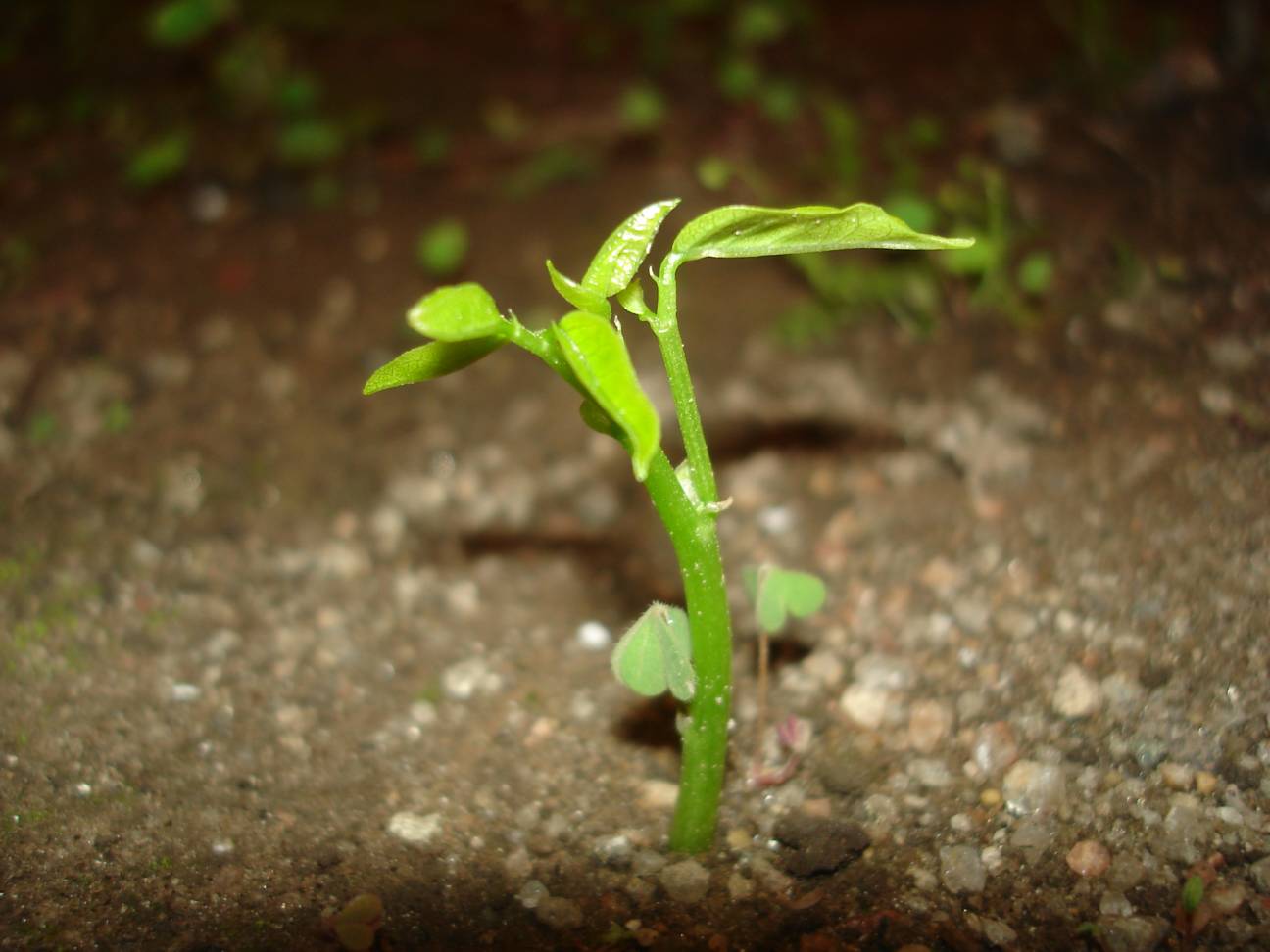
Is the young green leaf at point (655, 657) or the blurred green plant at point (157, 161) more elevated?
the blurred green plant at point (157, 161)

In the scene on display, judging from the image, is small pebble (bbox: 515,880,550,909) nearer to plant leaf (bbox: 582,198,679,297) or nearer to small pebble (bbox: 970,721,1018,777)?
small pebble (bbox: 970,721,1018,777)

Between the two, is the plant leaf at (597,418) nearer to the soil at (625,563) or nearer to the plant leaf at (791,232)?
the plant leaf at (791,232)

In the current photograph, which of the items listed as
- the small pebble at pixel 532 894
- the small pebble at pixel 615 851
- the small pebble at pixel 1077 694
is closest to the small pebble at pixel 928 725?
the small pebble at pixel 1077 694

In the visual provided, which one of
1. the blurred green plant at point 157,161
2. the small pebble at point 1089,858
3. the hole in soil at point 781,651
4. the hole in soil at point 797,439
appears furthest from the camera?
the blurred green plant at point 157,161

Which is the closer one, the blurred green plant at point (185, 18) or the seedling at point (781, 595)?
the seedling at point (781, 595)

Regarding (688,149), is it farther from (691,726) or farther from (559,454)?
(691,726)
